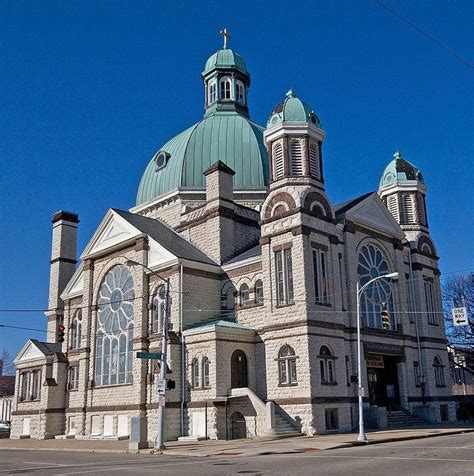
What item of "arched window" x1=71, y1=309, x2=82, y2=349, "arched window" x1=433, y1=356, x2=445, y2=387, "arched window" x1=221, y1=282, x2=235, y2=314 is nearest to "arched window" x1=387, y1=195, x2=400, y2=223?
"arched window" x1=433, y1=356, x2=445, y2=387

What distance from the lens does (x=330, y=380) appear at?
3378cm

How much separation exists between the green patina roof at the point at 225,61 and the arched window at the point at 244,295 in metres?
27.0

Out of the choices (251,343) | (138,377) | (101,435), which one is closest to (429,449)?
(251,343)

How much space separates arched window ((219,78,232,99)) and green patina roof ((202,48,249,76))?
147cm

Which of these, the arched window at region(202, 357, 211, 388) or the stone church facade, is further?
the arched window at region(202, 357, 211, 388)

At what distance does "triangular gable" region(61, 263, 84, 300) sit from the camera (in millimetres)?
47031

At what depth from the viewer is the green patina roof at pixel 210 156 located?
156 feet

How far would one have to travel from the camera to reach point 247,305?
37.4m

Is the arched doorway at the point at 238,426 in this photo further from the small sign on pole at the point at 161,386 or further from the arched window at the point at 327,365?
the small sign on pole at the point at 161,386

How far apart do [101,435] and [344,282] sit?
60.7 ft

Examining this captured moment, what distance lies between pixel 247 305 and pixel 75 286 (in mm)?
17086

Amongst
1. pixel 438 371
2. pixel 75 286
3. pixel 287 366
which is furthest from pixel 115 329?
pixel 438 371

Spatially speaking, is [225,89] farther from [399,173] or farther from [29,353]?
[29,353]

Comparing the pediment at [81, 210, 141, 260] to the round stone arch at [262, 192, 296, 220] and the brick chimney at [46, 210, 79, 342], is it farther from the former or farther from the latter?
the round stone arch at [262, 192, 296, 220]
